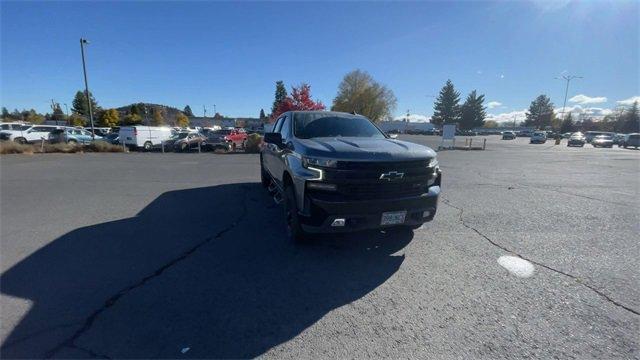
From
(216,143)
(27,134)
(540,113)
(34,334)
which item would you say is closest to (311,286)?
(34,334)

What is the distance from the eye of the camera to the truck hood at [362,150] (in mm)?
3652

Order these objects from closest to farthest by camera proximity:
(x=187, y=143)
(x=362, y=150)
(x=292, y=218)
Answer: (x=362, y=150) → (x=292, y=218) → (x=187, y=143)

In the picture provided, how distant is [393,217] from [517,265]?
5.44ft

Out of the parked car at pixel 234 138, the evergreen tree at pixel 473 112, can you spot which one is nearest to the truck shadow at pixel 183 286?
the parked car at pixel 234 138

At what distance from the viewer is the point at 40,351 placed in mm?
2318

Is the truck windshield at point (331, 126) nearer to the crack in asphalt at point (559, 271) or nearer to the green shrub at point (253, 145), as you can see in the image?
the crack in asphalt at point (559, 271)

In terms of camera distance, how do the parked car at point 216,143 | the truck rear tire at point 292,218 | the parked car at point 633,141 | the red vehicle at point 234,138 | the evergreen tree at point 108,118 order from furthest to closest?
1. the evergreen tree at point 108,118
2. the parked car at point 633,141
3. the red vehicle at point 234,138
4. the parked car at point 216,143
5. the truck rear tire at point 292,218

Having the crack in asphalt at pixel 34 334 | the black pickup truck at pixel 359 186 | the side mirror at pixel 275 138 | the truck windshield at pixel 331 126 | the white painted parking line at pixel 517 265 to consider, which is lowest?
the crack in asphalt at pixel 34 334

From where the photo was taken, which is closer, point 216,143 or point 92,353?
point 92,353

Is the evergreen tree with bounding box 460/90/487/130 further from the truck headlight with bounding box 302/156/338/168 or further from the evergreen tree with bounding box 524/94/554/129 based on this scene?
the truck headlight with bounding box 302/156/338/168

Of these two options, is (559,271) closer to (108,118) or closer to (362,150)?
(362,150)

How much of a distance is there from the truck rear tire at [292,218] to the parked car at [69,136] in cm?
2668

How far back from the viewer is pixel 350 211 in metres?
3.62

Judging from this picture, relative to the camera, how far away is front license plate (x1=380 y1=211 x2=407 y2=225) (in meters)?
3.77
